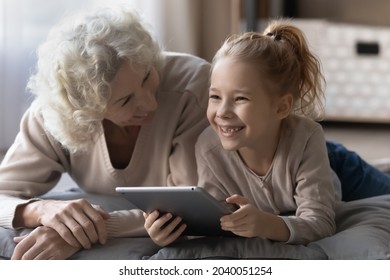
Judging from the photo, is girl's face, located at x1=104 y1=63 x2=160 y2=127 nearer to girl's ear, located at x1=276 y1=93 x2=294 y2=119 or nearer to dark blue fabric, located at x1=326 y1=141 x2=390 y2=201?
girl's ear, located at x1=276 y1=93 x2=294 y2=119

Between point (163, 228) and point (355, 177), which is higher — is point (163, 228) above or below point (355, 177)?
above

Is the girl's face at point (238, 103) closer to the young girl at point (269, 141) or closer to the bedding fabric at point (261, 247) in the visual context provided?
the young girl at point (269, 141)

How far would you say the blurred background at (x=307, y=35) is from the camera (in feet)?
10.6

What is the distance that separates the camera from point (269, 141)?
1.53 meters

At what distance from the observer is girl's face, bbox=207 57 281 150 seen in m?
1.45

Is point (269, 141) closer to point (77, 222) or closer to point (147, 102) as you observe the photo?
point (147, 102)

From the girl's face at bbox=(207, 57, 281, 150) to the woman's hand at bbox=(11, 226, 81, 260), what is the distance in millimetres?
371

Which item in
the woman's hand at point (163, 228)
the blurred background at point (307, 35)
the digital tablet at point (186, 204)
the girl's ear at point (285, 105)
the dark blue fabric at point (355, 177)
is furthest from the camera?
the blurred background at point (307, 35)

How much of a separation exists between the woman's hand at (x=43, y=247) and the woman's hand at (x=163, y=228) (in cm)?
16

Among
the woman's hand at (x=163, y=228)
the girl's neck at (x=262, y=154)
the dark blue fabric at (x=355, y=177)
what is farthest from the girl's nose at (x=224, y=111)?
the dark blue fabric at (x=355, y=177)

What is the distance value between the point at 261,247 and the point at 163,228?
0.19 metres

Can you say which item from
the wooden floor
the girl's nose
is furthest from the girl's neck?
the wooden floor

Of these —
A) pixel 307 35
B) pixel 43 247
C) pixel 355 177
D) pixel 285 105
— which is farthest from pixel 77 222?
pixel 307 35

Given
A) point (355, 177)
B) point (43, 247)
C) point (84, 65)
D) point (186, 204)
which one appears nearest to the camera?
point (186, 204)
